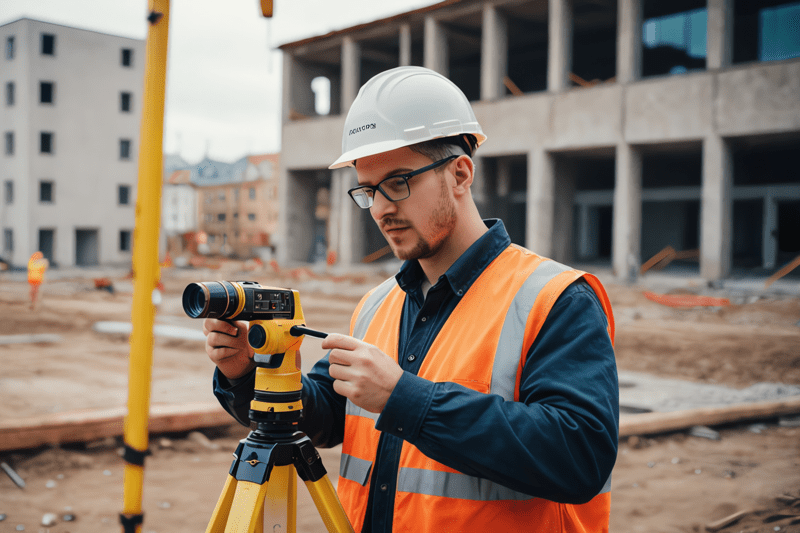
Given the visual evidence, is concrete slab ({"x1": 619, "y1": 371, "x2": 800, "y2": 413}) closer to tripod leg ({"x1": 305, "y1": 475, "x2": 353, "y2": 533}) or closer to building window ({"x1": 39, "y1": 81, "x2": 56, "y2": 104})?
tripod leg ({"x1": 305, "y1": 475, "x2": 353, "y2": 533})

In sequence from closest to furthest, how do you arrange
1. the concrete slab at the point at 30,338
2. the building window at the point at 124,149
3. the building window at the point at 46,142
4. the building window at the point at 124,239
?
the concrete slab at the point at 30,338 → the building window at the point at 46,142 → the building window at the point at 124,149 → the building window at the point at 124,239

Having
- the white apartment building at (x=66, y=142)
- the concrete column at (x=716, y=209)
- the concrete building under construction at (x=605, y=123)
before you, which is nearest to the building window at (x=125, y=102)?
the white apartment building at (x=66, y=142)

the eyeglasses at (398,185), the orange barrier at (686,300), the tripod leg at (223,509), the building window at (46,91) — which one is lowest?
the orange barrier at (686,300)

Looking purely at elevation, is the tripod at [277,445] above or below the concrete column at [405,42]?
below

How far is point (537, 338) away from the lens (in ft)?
4.50

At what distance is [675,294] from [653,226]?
750 cm

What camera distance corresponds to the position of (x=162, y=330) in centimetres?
1111

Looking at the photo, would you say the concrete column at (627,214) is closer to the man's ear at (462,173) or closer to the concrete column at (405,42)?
the concrete column at (405,42)

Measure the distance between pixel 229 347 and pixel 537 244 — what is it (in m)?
18.7

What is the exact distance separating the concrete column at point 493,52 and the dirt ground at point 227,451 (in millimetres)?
11122

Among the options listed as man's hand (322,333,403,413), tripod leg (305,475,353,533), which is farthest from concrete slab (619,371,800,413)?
man's hand (322,333,403,413)

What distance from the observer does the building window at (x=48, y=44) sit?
34375 mm

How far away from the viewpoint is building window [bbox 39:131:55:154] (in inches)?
1373

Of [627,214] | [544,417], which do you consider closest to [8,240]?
[627,214]
